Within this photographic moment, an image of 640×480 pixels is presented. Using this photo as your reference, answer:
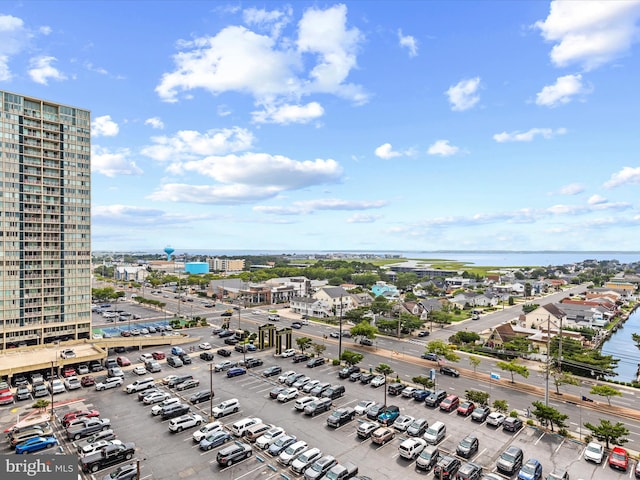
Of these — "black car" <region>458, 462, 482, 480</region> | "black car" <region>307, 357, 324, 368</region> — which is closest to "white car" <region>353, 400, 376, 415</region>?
"black car" <region>458, 462, 482, 480</region>

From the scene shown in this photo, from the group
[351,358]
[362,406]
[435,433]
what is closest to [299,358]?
[351,358]

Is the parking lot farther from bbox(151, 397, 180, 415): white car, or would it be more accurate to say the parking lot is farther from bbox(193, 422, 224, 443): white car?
bbox(151, 397, 180, 415): white car

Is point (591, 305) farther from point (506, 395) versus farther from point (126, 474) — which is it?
point (126, 474)

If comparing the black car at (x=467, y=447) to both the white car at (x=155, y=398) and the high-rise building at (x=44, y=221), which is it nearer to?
the white car at (x=155, y=398)

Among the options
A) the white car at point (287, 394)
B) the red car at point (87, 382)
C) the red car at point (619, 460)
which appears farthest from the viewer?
the red car at point (87, 382)

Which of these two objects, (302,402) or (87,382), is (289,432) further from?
(87,382)

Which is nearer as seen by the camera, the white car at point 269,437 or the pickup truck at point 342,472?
the pickup truck at point 342,472

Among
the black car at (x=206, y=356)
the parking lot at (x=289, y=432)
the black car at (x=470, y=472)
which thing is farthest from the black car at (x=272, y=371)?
the black car at (x=470, y=472)
